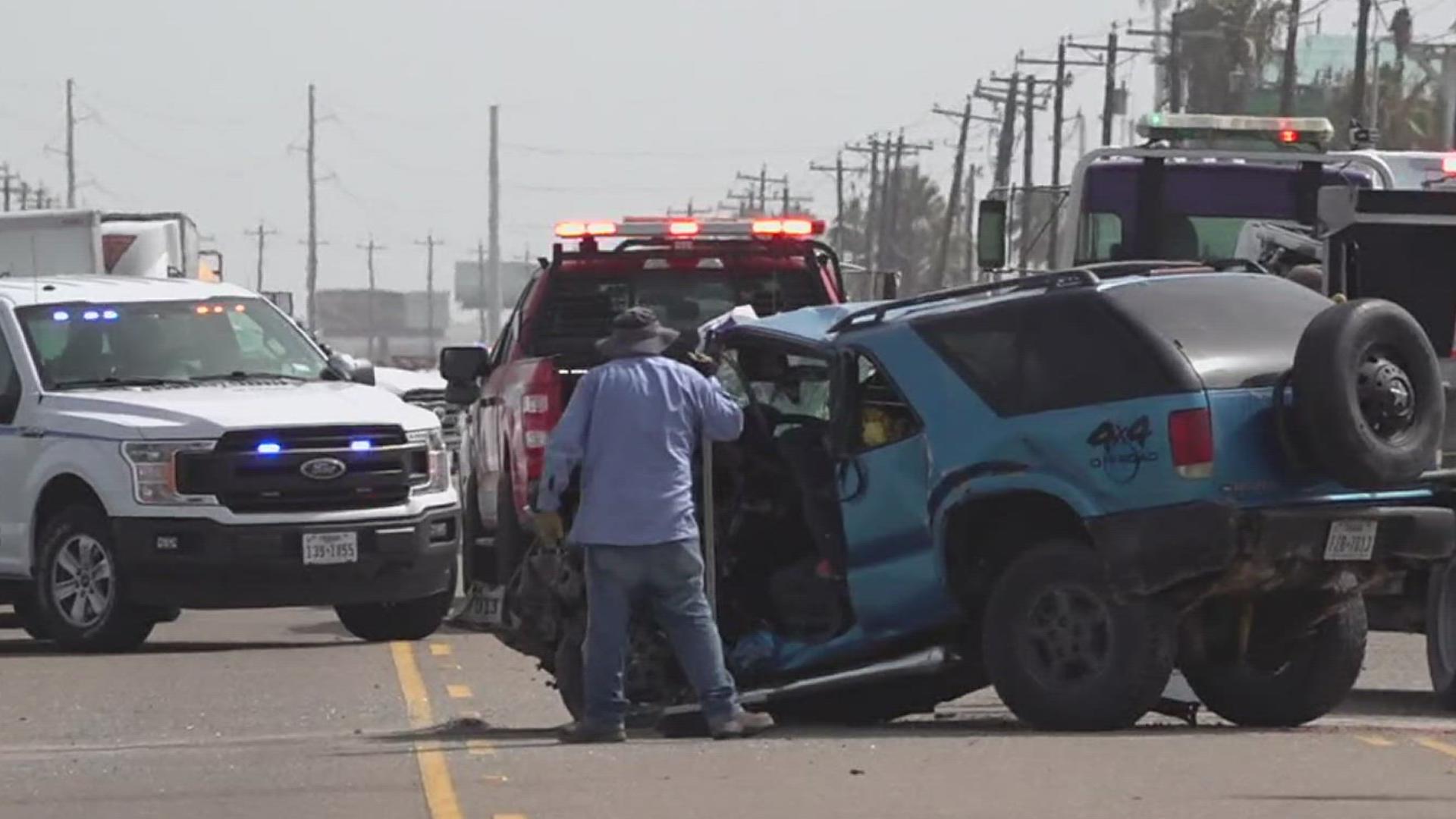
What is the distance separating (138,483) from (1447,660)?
7.13m

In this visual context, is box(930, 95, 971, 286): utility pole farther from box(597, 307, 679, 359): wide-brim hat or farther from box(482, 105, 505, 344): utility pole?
box(597, 307, 679, 359): wide-brim hat

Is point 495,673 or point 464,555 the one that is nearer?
point 495,673

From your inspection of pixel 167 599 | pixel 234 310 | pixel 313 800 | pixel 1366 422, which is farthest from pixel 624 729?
pixel 234 310

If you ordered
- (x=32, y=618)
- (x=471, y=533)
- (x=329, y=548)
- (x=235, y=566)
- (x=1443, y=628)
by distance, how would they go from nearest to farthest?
1. (x=1443, y=628)
2. (x=235, y=566)
3. (x=329, y=548)
4. (x=32, y=618)
5. (x=471, y=533)

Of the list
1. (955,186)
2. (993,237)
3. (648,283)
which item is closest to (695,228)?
(648,283)

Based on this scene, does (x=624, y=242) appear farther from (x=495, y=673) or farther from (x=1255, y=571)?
(x=1255, y=571)

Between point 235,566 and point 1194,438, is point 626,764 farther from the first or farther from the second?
point 235,566

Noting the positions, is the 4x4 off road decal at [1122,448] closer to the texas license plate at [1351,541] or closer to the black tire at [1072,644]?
the black tire at [1072,644]

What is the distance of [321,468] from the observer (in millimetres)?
16391

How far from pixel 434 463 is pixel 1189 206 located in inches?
265

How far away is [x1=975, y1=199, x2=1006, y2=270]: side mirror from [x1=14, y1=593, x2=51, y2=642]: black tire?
7402 millimetres

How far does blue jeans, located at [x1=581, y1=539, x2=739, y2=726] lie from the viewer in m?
11.4

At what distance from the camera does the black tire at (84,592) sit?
54.0 ft

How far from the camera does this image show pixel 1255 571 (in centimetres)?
1091
